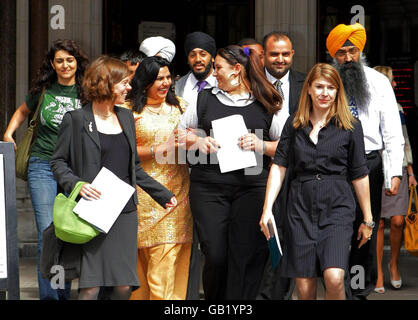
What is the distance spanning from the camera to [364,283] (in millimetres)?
7379

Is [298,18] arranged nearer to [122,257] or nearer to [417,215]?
[417,215]

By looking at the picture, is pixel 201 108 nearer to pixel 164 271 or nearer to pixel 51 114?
pixel 164 271

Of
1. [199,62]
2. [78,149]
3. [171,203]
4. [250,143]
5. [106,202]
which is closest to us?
[106,202]

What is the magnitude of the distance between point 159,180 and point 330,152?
1.41 meters

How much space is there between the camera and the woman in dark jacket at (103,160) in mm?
6148

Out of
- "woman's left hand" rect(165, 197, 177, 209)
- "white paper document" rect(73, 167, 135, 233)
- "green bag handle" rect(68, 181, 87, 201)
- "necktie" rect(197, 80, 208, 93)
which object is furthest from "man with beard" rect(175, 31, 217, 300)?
"green bag handle" rect(68, 181, 87, 201)

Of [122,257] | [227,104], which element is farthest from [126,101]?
[122,257]

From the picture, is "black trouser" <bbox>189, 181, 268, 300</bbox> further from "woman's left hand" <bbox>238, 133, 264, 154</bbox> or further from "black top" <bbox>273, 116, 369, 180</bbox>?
"black top" <bbox>273, 116, 369, 180</bbox>

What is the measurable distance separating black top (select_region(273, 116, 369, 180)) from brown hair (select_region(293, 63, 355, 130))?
0.12 feet

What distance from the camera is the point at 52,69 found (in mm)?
8109

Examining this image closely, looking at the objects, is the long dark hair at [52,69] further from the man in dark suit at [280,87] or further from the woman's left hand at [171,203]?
the woman's left hand at [171,203]

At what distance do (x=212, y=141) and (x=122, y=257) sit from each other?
112 centimetres

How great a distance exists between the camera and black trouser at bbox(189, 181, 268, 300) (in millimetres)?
6910

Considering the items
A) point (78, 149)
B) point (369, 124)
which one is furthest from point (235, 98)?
point (78, 149)
